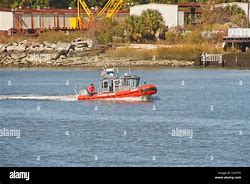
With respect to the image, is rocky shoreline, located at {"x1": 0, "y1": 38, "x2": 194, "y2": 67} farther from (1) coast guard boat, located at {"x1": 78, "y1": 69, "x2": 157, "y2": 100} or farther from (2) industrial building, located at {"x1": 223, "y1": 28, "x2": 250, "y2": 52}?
(1) coast guard boat, located at {"x1": 78, "y1": 69, "x2": 157, "y2": 100}

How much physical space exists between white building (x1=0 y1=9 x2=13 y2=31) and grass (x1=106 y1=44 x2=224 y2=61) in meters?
18.4

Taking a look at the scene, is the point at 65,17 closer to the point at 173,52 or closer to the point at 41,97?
the point at 173,52

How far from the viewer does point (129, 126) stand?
40.4 metres

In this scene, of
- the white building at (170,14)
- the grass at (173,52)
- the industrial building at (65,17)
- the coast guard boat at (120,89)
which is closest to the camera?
the coast guard boat at (120,89)

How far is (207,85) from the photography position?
220 ft

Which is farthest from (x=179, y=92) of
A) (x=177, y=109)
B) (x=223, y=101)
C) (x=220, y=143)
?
(x=220, y=143)

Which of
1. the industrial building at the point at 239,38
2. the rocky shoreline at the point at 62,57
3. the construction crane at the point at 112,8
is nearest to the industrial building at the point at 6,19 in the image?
the rocky shoreline at the point at 62,57

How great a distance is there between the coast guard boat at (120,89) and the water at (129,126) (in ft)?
2.38

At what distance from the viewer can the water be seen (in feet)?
101

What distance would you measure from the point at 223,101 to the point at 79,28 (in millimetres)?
62220

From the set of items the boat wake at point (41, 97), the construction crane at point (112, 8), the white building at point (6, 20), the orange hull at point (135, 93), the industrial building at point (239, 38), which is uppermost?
the construction crane at point (112, 8)

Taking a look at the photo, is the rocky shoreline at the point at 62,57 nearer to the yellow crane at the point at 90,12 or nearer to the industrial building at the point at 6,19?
the industrial building at the point at 6,19

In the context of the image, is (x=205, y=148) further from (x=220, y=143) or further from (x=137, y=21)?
(x=137, y=21)

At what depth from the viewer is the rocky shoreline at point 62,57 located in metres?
97.1
